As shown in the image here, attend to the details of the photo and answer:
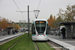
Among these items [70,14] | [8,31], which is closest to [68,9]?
[70,14]

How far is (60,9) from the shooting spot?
5247cm

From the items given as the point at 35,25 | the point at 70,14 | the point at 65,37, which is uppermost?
the point at 70,14

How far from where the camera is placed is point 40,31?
20266 mm

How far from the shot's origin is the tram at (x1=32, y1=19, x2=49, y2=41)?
20031 millimetres

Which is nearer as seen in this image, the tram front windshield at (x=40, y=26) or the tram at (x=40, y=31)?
the tram at (x=40, y=31)

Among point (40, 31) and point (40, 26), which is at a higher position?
point (40, 26)

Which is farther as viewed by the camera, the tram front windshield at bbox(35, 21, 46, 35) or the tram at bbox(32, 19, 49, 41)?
the tram front windshield at bbox(35, 21, 46, 35)

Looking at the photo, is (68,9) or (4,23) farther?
Result: (4,23)

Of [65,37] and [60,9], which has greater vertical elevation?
[60,9]

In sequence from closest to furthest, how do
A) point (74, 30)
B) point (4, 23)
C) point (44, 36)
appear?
point (44, 36) < point (74, 30) < point (4, 23)

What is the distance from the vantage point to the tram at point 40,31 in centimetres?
2003

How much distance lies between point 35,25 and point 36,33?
1065mm

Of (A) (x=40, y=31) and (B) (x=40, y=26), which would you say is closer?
(A) (x=40, y=31)

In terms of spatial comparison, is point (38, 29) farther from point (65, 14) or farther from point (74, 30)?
point (65, 14)
